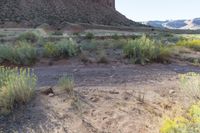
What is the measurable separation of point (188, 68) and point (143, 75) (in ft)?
8.20

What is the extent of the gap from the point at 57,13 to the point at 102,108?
5547 centimetres

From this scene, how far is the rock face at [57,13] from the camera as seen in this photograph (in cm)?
5369

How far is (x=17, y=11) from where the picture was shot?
55.1 m

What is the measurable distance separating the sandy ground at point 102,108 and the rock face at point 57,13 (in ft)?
146

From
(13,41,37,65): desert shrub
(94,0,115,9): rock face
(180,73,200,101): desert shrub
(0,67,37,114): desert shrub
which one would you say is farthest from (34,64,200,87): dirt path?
(94,0,115,9): rock face

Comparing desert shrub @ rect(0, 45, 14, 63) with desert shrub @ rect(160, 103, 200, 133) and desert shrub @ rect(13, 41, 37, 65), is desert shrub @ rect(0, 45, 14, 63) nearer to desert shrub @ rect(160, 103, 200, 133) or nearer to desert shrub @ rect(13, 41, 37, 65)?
desert shrub @ rect(13, 41, 37, 65)

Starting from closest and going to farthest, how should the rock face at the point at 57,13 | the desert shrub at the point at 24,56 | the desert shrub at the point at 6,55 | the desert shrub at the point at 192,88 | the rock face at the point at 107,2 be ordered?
the desert shrub at the point at 192,88
the desert shrub at the point at 24,56
the desert shrub at the point at 6,55
the rock face at the point at 57,13
the rock face at the point at 107,2

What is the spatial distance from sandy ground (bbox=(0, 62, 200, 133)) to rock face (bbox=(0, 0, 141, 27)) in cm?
4443

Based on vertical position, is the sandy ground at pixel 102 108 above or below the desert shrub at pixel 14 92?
below

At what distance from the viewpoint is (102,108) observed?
6672 millimetres

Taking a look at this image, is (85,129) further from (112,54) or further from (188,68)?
(112,54)

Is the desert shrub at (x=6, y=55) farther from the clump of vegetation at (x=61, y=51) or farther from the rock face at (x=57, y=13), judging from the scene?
the rock face at (x=57, y=13)

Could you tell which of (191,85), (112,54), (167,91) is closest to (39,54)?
(112,54)

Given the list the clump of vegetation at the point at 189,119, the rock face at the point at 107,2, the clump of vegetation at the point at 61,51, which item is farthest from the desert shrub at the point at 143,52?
the rock face at the point at 107,2
